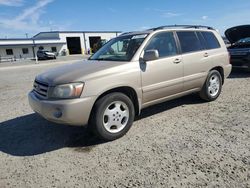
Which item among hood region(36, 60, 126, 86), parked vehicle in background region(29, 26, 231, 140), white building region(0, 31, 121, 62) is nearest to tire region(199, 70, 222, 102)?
parked vehicle in background region(29, 26, 231, 140)

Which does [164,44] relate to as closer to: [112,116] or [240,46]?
[112,116]

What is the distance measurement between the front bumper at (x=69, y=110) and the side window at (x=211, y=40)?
136 inches

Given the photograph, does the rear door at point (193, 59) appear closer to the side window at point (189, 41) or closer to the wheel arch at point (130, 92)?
the side window at point (189, 41)

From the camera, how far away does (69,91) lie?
3.58 meters

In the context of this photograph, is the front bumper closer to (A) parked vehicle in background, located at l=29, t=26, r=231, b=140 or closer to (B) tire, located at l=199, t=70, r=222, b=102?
(A) parked vehicle in background, located at l=29, t=26, r=231, b=140

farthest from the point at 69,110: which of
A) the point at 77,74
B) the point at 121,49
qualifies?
the point at 121,49

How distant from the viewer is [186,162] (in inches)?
126

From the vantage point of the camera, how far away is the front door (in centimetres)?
435

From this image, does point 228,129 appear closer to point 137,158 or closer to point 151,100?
point 151,100

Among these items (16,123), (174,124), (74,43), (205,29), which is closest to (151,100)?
(174,124)

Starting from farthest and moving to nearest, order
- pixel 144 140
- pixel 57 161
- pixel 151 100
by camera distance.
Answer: pixel 151 100, pixel 144 140, pixel 57 161

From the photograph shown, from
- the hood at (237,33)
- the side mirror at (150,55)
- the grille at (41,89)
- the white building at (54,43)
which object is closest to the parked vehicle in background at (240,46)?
the hood at (237,33)

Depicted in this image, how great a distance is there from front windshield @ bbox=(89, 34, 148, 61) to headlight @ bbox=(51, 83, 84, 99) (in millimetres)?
1156

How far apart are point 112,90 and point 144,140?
100 centimetres
